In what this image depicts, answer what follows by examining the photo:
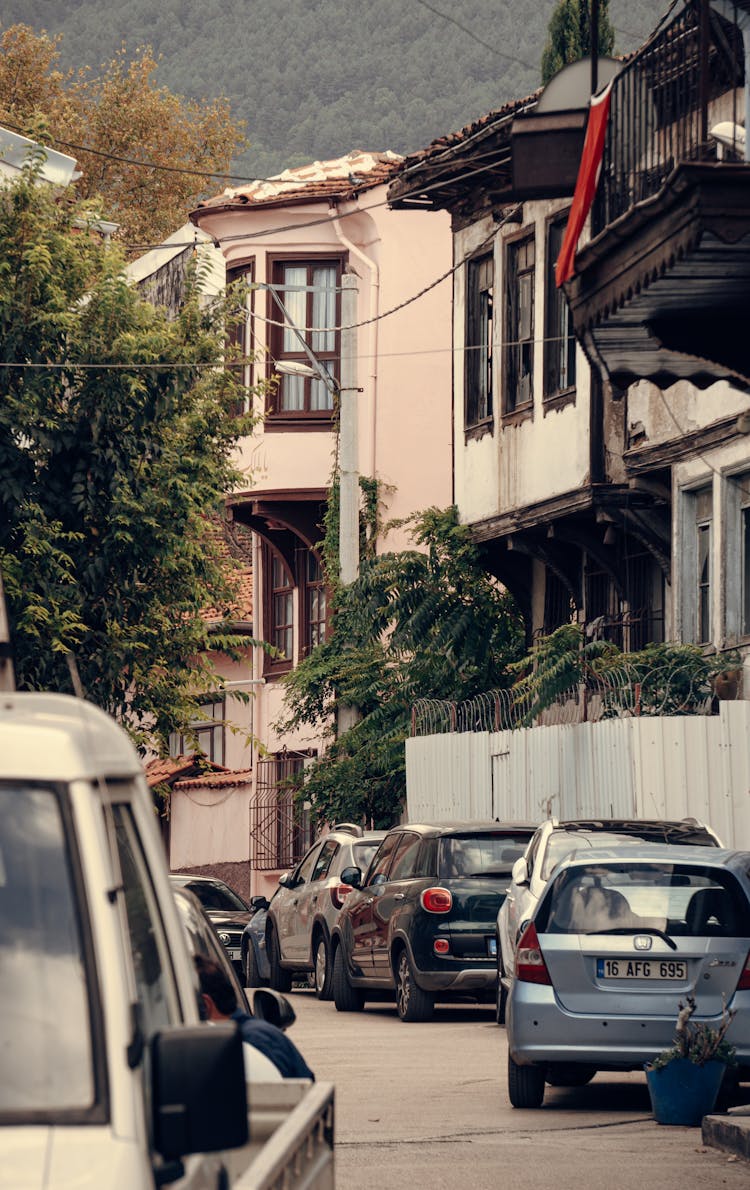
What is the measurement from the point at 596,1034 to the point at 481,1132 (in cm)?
92

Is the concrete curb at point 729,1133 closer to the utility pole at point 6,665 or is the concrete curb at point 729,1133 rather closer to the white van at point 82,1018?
the utility pole at point 6,665

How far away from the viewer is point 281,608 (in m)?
42.7

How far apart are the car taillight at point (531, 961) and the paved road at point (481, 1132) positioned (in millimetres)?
822

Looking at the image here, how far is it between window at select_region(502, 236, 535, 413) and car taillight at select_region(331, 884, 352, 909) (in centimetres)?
759

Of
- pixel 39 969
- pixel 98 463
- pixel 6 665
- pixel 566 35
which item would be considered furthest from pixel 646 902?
pixel 566 35

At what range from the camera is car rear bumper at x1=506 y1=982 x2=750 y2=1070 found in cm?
1387

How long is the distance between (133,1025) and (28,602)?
76.8ft

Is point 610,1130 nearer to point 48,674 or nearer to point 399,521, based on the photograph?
point 48,674

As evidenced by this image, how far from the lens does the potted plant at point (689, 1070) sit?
1323cm

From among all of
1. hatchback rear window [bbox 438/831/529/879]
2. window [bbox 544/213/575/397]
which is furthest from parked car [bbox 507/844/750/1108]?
window [bbox 544/213/575/397]

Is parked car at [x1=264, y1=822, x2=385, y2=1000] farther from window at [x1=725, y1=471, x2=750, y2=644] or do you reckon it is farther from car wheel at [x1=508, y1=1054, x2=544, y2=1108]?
car wheel at [x1=508, y1=1054, x2=544, y2=1108]

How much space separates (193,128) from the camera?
58.3 m

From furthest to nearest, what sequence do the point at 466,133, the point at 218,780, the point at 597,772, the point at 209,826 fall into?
1. the point at 209,826
2. the point at 218,780
3. the point at 466,133
4. the point at 597,772

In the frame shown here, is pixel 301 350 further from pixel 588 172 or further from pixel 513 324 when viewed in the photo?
pixel 588 172
